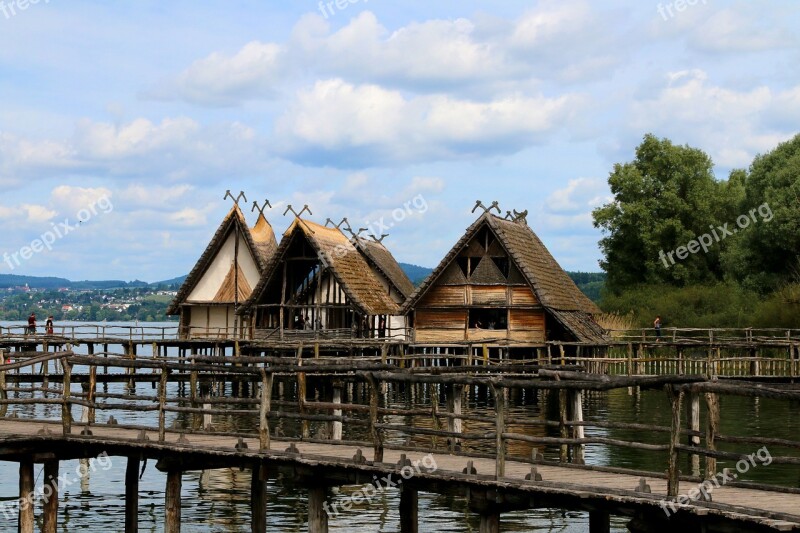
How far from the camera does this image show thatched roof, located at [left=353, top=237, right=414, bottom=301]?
173 feet

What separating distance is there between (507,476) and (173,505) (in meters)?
4.85

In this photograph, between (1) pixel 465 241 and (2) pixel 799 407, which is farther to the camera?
(1) pixel 465 241

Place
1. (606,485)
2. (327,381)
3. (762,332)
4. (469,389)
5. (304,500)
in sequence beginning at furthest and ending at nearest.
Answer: (762,332)
(469,389)
(327,381)
(304,500)
(606,485)

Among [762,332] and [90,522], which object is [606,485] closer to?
[90,522]

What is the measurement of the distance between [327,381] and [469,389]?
701 centimetres

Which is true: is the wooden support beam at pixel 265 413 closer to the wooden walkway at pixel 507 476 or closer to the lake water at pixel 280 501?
the wooden walkway at pixel 507 476

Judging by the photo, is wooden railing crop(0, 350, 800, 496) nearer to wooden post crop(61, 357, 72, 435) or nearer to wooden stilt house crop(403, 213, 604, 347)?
wooden post crop(61, 357, 72, 435)

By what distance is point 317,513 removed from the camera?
14.1 m

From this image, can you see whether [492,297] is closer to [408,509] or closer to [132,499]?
[132,499]

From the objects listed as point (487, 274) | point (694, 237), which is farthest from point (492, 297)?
point (694, 237)

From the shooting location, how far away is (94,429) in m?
17.6

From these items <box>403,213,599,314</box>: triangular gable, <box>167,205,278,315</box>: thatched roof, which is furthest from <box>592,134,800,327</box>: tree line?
<box>167,205,278,315</box>: thatched roof

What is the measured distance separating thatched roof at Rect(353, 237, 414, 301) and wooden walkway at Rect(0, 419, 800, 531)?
114 ft

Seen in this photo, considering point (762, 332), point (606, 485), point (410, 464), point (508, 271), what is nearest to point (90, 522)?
point (410, 464)
